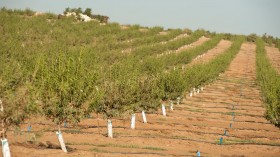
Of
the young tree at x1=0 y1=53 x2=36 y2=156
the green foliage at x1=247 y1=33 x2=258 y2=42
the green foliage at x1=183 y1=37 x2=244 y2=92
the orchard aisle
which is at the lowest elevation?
the orchard aisle

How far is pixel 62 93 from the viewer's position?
2125cm

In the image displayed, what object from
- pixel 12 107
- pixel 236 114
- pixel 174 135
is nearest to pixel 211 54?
pixel 236 114

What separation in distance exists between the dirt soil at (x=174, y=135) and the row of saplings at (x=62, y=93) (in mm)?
1373

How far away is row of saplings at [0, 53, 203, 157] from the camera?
17.8 meters

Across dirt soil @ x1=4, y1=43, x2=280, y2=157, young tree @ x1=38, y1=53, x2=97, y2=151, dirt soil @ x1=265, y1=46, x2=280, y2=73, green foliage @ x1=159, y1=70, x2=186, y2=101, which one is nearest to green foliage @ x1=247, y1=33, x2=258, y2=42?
dirt soil @ x1=265, y1=46, x2=280, y2=73

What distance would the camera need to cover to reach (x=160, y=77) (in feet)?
135

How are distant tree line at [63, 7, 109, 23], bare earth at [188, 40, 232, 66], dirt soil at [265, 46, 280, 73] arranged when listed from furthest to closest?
distant tree line at [63, 7, 109, 23], dirt soil at [265, 46, 280, 73], bare earth at [188, 40, 232, 66]

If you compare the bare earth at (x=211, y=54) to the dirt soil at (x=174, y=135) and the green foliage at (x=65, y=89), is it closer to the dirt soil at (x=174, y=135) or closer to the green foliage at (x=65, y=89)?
A: the dirt soil at (x=174, y=135)

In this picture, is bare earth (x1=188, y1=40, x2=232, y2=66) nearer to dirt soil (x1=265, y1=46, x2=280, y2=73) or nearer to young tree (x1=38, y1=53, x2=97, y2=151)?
dirt soil (x1=265, y1=46, x2=280, y2=73)

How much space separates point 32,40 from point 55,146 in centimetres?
4544

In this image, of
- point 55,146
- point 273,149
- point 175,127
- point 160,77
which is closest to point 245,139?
point 273,149

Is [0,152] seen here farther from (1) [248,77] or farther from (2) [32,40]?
(1) [248,77]

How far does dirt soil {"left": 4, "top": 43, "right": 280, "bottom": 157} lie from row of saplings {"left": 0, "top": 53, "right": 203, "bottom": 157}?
4.50 feet

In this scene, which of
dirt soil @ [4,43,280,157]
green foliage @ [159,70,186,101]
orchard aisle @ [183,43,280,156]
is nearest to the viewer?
dirt soil @ [4,43,280,157]
